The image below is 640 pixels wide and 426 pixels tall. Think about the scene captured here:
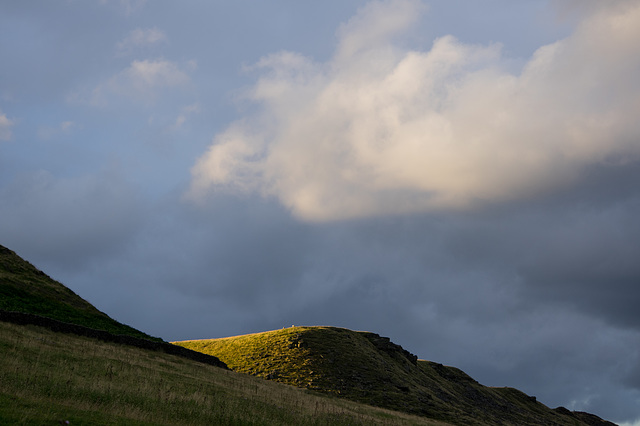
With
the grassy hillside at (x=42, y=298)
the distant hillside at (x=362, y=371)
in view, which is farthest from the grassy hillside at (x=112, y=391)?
the distant hillside at (x=362, y=371)

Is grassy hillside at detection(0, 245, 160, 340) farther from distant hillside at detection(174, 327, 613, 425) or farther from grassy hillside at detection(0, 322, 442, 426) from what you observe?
distant hillside at detection(174, 327, 613, 425)

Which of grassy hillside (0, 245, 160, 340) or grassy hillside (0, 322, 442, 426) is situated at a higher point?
grassy hillside (0, 245, 160, 340)

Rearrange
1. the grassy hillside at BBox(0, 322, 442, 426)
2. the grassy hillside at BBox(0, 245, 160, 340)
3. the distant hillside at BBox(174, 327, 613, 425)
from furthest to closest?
the distant hillside at BBox(174, 327, 613, 425) → the grassy hillside at BBox(0, 245, 160, 340) → the grassy hillside at BBox(0, 322, 442, 426)

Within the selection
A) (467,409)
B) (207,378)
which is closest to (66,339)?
(207,378)

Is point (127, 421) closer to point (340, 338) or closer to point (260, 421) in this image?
point (260, 421)

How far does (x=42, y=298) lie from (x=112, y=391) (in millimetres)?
29922

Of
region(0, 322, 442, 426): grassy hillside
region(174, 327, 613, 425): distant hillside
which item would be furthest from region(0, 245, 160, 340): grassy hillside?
region(174, 327, 613, 425): distant hillside

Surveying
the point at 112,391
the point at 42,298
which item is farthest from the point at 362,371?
the point at 112,391

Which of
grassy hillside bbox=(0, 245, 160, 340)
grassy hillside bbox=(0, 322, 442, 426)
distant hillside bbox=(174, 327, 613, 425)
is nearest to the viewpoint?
grassy hillside bbox=(0, 322, 442, 426)

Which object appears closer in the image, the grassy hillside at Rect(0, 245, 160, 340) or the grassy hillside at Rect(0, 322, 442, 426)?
the grassy hillside at Rect(0, 322, 442, 426)

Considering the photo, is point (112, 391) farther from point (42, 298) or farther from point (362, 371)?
point (362, 371)

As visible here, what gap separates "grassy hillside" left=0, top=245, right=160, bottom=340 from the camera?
42844 millimetres

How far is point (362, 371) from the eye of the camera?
2916 inches

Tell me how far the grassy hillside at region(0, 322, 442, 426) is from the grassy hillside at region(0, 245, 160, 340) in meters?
7.86
